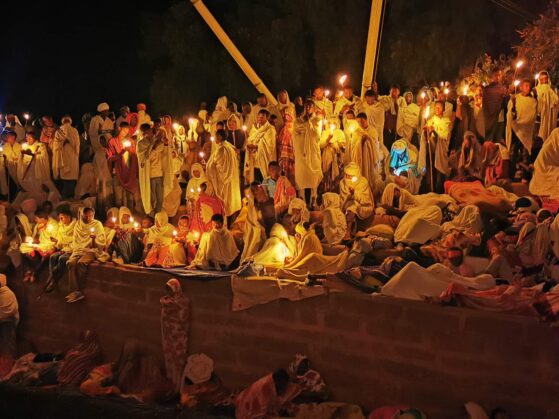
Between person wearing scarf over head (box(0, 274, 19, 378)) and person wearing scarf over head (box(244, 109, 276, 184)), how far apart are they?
436 cm

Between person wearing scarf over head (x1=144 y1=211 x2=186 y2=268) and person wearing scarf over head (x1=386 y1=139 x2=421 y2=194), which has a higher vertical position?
person wearing scarf over head (x1=386 y1=139 x2=421 y2=194)

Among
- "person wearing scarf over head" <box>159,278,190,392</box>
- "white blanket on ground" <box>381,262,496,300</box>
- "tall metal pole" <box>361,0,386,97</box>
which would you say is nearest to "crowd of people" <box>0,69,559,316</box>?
"white blanket on ground" <box>381,262,496,300</box>

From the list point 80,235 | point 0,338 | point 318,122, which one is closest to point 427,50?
point 318,122

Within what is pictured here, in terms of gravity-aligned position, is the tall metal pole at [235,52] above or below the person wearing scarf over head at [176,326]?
above

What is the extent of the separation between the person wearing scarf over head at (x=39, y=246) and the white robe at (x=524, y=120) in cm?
755

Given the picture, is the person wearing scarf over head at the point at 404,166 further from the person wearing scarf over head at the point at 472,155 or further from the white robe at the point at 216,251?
the white robe at the point at 216,251

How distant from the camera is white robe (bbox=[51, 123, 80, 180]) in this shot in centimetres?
1283

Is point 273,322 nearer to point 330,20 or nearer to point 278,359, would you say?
point 278,359

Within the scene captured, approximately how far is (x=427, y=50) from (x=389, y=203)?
5.71 meters

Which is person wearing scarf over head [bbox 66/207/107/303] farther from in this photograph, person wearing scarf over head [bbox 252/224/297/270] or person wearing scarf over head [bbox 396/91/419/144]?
person wearing scarf over head [bbox 396/91/419/144]

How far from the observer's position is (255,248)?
9.23 metres

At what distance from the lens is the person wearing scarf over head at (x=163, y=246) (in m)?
9.71

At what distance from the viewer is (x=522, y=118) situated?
9.90 metres

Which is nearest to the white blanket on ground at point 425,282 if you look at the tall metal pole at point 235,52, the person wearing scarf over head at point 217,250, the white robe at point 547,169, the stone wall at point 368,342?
the stone wall at point 368,342
